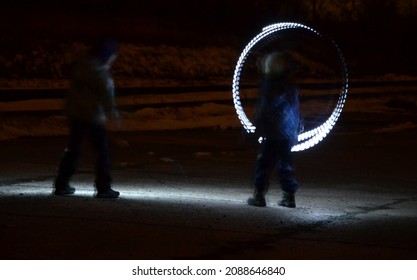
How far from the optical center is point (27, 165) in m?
14.7

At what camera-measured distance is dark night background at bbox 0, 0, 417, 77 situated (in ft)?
176

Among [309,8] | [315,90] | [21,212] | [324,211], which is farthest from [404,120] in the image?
[309,8]

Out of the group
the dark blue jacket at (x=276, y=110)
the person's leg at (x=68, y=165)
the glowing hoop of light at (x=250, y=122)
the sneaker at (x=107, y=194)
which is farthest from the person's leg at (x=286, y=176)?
the glowing hoop of light at (x=250, y=122)

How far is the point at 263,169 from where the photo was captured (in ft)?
36.2

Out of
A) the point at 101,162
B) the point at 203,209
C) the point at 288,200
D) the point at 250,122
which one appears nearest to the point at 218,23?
the point at 250,122

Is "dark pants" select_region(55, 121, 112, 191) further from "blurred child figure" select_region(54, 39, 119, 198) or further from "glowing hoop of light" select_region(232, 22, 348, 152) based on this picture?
"glowing hoop of light" select_region(232, 22, 348, 152)

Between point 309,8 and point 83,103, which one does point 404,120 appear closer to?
point 83,103

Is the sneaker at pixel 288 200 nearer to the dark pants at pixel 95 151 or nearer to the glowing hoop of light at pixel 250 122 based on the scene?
the dark pants at pixel 95 151

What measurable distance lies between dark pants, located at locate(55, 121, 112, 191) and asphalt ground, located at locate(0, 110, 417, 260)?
225 millimetres

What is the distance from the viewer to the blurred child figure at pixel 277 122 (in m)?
10.7

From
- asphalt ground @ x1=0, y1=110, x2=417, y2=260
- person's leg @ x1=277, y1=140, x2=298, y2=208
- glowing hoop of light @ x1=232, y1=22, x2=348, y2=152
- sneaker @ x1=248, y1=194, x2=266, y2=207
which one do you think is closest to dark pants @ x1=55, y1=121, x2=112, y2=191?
asphalt ground @ x1=0, y1=110, x2=417, y2=260

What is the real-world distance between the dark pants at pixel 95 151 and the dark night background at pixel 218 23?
3626 centimetres

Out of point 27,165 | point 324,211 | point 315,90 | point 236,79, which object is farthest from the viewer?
point 315,90

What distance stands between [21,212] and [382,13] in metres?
68.6
